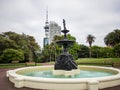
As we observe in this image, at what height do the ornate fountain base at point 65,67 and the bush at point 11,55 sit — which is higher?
the bush at point 11,55

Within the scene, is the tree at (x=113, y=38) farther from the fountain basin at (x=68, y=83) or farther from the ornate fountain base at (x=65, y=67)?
the fountain basin at (x=68, y=83)

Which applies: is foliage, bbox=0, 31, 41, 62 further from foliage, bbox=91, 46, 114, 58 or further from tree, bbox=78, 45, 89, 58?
foliage, bbox=91, 46, 114, 58

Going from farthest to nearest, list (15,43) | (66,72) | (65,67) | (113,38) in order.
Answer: (113,38)
(15,43)
(65,67)
(66,72)

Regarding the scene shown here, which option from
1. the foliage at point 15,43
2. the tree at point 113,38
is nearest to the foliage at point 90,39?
the tree at point 113,38

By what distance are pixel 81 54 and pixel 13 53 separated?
3597 cm

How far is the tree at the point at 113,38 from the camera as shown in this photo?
Answer: 58.2 meters

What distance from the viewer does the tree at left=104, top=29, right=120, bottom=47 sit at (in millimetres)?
58244

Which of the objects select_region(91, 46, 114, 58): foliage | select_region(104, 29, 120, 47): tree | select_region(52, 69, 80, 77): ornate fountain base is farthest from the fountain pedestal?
select_region(104, 29, 120, 47): tree

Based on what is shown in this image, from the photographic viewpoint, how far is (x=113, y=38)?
58.8m

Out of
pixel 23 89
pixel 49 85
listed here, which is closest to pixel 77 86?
pixel 49 85

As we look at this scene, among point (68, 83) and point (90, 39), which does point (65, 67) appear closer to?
point (68, 83)

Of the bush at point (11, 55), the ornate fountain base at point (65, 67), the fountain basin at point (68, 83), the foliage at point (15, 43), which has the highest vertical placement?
the foliage at point (15, 43)

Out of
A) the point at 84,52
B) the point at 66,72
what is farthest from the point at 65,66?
the point at 84,52

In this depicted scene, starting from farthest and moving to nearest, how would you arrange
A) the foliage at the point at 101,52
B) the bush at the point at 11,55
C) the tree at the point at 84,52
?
1. the tree at the point at 84,52
2. the foliage at the point at 101,52
3. the bush at the point at 11,55
